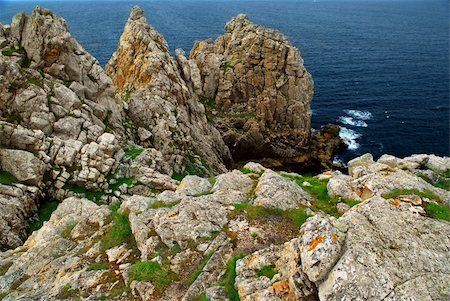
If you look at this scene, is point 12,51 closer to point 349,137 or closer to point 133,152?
point 133,152

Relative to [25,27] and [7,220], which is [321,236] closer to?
[7,220]

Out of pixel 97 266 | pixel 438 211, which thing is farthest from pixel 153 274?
pixel 438 211

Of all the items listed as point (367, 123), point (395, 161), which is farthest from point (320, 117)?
point (395, 161)

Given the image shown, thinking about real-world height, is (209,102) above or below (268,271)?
below

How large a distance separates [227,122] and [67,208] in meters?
49.5

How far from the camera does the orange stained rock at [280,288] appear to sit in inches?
611

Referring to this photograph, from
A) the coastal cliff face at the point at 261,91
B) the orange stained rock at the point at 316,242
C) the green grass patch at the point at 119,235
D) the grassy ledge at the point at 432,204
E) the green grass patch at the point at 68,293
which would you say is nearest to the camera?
the orange stained rock at the point at 316,242

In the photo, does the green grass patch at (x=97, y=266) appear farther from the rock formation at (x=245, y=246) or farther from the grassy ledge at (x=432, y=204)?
the grassy ledge at (x=432, y=204)

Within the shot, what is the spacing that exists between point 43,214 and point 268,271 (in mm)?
23975

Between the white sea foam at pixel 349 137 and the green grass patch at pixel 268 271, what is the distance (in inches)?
2964

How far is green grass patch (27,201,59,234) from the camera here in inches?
1263

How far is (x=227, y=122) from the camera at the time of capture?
255 feet

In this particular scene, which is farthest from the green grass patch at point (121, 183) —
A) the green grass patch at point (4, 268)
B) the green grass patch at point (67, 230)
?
the green grass patch at point (4, 268)

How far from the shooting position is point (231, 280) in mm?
17547
